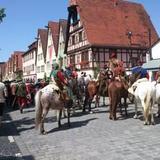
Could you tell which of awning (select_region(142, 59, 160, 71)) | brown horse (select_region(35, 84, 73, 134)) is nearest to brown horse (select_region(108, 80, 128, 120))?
brown horse (select_region(35, 84, 73, 134))

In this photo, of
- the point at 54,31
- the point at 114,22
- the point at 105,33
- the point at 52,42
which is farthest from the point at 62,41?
Result: the point at 105,33

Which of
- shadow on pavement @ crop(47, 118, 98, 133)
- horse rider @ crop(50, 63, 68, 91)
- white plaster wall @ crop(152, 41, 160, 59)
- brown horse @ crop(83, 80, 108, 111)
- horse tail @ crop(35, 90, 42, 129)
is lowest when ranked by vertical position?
shadow on pavement @ crop(47, 118, 98, 133)

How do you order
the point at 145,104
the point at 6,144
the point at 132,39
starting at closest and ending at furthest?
the point at 6,144 → the point at 145,104 → the point at 132,39

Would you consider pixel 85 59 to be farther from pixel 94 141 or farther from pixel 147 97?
pixel 94 141

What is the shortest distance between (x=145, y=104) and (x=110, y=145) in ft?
9.86

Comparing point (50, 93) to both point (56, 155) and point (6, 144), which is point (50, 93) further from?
point (56, 155)

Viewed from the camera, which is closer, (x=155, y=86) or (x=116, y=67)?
(x=155, y=86)

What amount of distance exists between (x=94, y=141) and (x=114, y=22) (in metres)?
37.2

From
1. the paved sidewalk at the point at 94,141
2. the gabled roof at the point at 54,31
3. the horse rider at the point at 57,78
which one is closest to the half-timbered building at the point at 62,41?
the gabled roof at the point at 54,31

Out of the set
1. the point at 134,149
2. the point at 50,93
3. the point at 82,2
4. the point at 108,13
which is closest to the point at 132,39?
the point at 108,13

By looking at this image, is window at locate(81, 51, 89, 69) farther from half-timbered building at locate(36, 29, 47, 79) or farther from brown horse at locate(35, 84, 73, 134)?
brown horse at locate(35, 84, 73, 134)

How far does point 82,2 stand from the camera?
4475 centimetres

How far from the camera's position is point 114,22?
45500mm

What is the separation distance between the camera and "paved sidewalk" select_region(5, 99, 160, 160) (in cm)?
816
